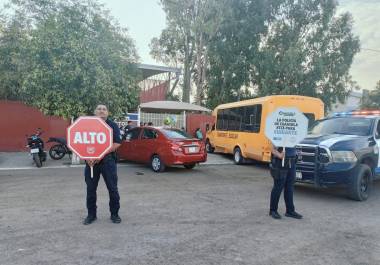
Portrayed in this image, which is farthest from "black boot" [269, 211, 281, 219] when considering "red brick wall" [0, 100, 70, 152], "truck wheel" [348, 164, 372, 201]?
"red brick wall" [0, 100, 70, 152]

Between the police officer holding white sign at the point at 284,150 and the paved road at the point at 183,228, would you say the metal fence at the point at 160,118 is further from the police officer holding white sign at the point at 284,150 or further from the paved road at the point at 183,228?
the police officer holding white sign at the point at 284,150

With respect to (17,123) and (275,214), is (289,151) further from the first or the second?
(17,123)

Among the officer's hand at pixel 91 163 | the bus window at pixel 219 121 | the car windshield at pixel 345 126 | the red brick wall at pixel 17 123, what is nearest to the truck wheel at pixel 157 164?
the car windshield at pixel 345 126

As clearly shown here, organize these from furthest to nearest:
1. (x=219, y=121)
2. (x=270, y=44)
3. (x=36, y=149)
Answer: (x=270, y=44) → (x=219, y=121) → (x=36, y=149)

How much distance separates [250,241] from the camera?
17.3 feet

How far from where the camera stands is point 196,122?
2253 centimetres

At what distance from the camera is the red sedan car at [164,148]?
11.8m

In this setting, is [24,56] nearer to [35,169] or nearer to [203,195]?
[35,169]

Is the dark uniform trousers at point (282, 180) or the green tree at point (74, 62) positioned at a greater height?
the green tree at point (74, 62)

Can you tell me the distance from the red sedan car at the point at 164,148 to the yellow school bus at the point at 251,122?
7.04ft

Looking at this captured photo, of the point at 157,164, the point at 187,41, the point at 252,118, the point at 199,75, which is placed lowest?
the point at 157,164

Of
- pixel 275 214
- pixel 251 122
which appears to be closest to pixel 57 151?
pixel 251 122

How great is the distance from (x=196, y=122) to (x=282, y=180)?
53.0 ft

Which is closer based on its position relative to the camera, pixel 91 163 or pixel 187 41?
pixel 91 163
